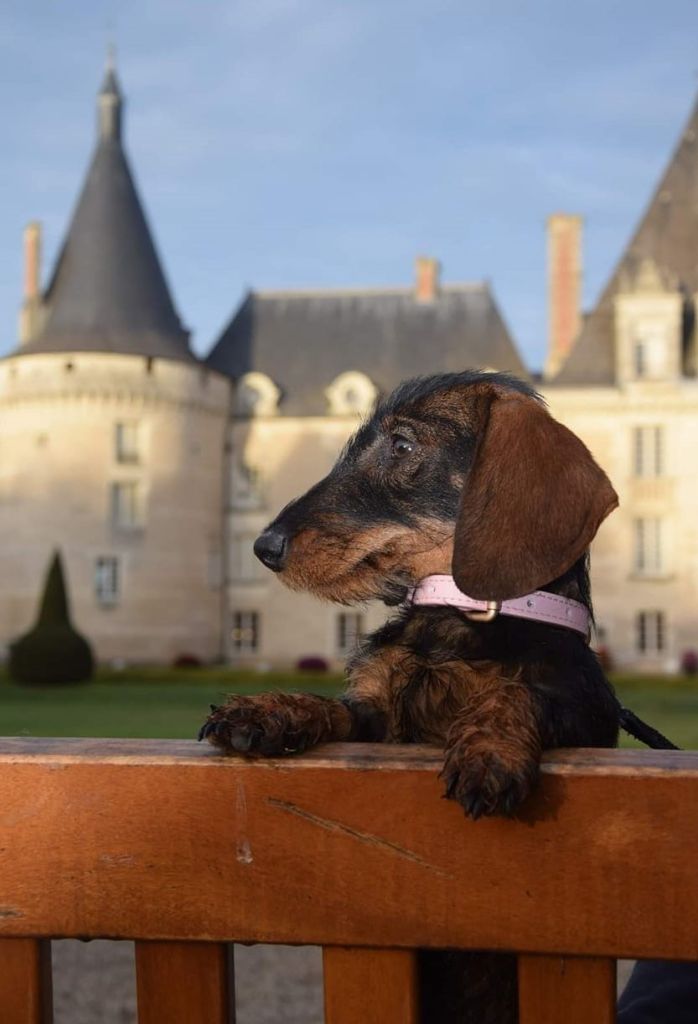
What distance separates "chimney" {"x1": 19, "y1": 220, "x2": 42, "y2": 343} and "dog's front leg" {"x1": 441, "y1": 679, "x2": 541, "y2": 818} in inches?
1411

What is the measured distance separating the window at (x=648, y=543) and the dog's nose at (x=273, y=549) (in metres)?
31.7

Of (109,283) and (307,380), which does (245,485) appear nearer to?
(307,380)

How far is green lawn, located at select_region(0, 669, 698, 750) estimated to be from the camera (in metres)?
12.8

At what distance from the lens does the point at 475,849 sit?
1.27 metres

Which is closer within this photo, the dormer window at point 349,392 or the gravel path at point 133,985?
the gravel path at point 133,985

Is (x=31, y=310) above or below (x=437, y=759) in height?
above

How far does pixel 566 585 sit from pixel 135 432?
32.2 metres

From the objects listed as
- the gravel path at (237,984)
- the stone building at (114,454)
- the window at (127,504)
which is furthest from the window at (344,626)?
the gravel path at (237,984)

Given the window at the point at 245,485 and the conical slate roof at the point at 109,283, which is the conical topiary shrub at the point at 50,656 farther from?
the conical slate roof at the point at 109,283

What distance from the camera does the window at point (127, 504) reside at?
108 feet

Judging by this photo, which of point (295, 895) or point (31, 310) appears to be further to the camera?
point (31, 310)

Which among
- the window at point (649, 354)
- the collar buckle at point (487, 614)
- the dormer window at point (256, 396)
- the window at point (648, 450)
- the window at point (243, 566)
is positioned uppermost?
the window at point (649, 354)

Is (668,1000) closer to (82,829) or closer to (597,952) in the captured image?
(597,952)

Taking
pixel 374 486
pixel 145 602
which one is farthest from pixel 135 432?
pixel 374 486
